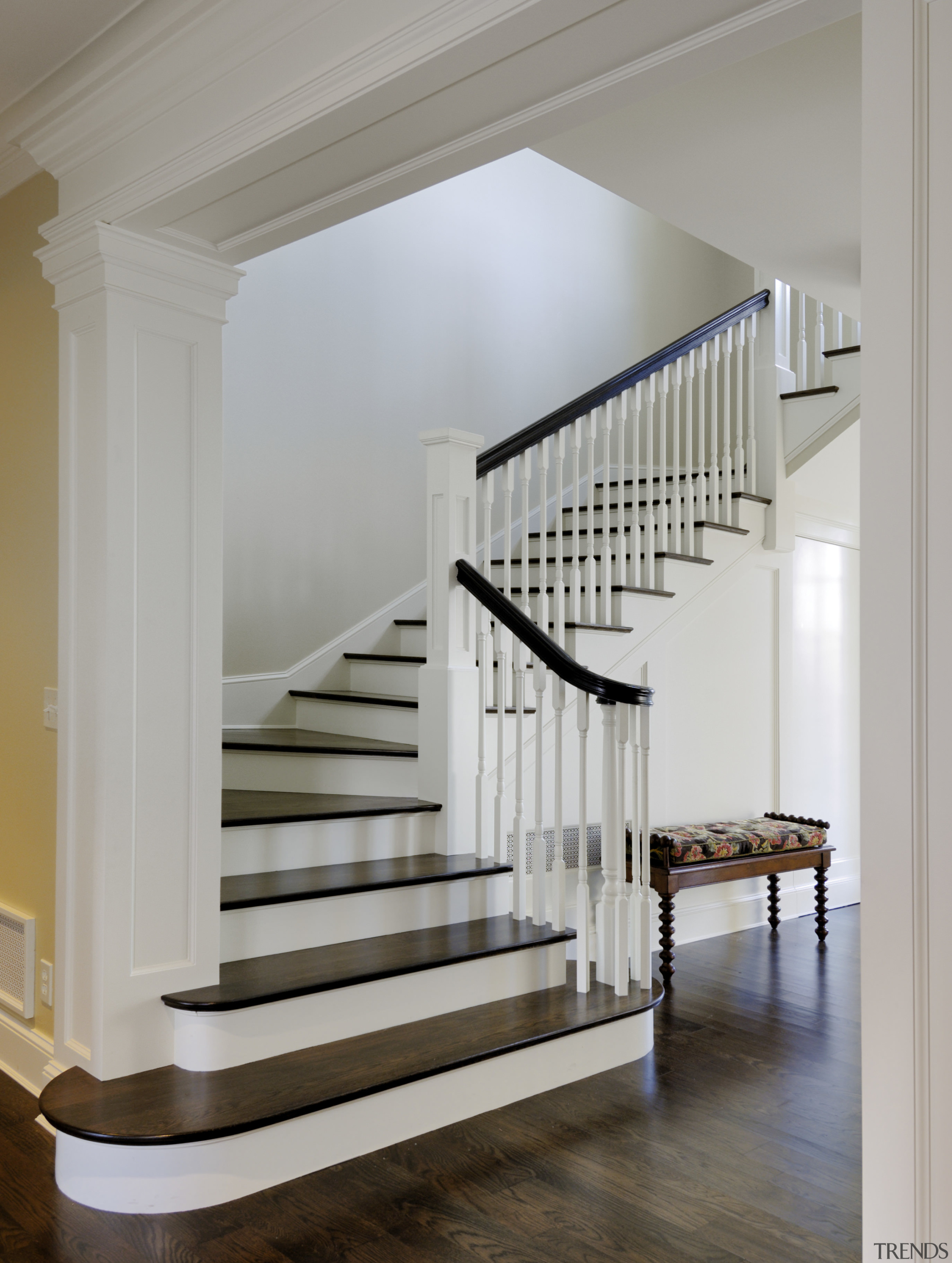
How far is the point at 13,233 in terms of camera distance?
2.82 metres

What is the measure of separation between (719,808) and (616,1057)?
1.95m

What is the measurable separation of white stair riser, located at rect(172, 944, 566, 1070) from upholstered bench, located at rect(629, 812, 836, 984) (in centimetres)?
84

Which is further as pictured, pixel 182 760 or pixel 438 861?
pixel 438 861

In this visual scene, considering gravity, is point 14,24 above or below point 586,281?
below

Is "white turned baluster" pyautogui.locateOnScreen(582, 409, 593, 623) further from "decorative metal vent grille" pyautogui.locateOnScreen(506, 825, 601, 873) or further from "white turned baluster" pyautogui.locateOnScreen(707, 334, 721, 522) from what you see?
"decorative metal vent grille" pyautogui.locateOnScreen(506, 825, 601, 873)

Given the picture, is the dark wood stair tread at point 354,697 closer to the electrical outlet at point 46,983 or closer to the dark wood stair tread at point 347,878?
the dark wood stair tread at point 347,878

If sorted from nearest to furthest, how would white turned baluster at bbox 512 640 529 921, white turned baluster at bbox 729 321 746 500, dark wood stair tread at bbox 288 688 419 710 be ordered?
white turned baluster at bbox 512 640 529 921 < dark wood stair tread at bbox 288 688 419 710 < white turned baluster at bbox 729 321 746 500

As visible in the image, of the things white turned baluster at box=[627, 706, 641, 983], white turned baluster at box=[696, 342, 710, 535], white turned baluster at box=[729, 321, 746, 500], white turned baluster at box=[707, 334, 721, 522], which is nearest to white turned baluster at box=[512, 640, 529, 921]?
white turned baluster at box=[627, 706, 641, 983]

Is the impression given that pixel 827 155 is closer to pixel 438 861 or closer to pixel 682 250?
pixel 438 861

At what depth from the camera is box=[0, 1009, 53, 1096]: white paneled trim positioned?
104 inches

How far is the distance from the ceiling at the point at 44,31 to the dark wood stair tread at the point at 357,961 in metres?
2.29

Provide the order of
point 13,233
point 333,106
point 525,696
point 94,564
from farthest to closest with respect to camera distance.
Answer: point 525,696 → point 13,233 → point 94,564 → point 333,106

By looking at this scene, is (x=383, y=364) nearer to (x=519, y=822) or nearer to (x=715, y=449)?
(x=715, y=449)

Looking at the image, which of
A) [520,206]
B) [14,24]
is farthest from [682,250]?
[14,24]
